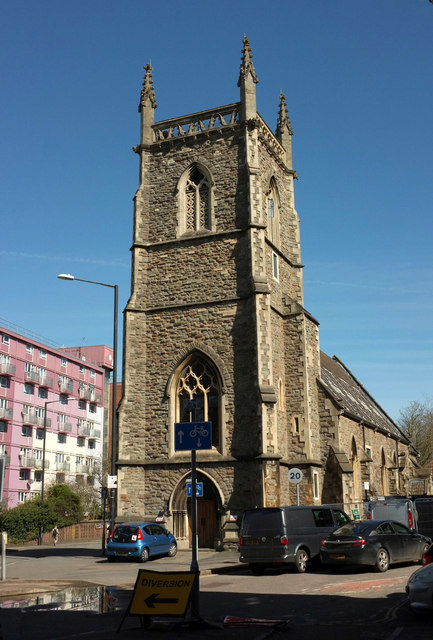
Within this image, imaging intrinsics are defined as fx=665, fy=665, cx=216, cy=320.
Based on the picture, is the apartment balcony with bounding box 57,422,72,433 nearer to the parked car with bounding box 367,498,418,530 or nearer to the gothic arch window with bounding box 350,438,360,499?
the gothic arch window with bounding box 350,438,360,499

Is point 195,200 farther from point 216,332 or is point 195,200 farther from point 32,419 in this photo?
point 32,419

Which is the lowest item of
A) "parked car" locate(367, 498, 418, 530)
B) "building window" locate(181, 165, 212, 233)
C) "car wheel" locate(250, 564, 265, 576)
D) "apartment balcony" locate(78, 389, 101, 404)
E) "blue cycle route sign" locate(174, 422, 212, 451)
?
"car wheel" locate(250, 564, 265, 576)

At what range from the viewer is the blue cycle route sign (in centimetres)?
1088

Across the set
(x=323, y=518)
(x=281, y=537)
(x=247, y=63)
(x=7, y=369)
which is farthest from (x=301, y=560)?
(x=7, y=369)

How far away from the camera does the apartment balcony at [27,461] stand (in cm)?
6031

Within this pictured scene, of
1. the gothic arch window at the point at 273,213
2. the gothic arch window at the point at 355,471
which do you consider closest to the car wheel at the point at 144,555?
the gothic arch window at the point at 273,213

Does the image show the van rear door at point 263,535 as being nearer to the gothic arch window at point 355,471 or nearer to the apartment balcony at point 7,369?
the gothic arch window at point 355,471

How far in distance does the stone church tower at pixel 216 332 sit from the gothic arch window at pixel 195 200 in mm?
53

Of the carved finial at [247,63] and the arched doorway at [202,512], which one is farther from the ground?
the carved finial at [247,63]

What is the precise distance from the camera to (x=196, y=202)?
27875mm

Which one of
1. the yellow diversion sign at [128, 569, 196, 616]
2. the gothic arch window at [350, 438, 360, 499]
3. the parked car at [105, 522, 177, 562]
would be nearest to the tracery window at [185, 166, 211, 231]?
the parked car at [105, 522, 177, 562]

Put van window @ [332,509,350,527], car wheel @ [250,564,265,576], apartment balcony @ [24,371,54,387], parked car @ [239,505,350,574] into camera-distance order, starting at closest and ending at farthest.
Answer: parked car @ [239,505,350,574] < car wheel @ [250,564,265,576] < van window @ [332,509,350,527] < apartment balcony @ [24,371,54,387]

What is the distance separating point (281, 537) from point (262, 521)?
2.46 feet

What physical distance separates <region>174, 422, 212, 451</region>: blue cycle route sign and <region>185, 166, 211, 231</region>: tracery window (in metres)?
17.2
